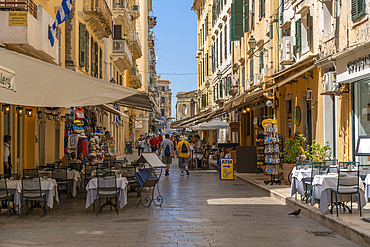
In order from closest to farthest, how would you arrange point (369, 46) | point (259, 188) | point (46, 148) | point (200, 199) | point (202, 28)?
1. point (369, 46)
2. point (200, 199)
3. point (259, 188)
4. point (46, 148)
5. point (202, 28)

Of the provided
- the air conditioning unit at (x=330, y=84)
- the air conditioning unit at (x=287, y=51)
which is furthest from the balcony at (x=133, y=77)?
the air conditioning unit at (x=330, y=84)

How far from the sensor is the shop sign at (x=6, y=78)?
19.1ft

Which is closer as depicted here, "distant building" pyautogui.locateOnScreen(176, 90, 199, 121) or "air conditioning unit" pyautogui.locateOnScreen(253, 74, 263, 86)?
"air conditioning unit" pyautogui.locateOnScreen(253, 74, 263, 86)

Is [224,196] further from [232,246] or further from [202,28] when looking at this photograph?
[202,28]

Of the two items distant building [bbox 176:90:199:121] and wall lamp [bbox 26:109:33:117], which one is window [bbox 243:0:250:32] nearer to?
wall lamp [bbox 26:109:33:117]

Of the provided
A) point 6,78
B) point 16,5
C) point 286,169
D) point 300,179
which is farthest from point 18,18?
point 286,169

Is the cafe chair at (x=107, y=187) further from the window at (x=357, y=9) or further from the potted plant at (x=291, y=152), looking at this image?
the window at (x=357, y=9)

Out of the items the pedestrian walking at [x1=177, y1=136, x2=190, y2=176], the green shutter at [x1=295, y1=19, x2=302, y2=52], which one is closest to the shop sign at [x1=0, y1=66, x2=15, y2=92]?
the green shutter at [x1=295, y1=19, x2=302, y2=52]

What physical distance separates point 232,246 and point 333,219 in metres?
2.39

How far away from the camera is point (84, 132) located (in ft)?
64.2

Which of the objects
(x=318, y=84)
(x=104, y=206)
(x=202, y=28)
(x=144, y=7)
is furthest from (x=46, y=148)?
(x=144, y=7)

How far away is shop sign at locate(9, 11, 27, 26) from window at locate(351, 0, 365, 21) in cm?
867

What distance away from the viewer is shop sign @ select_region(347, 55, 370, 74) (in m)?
11.4

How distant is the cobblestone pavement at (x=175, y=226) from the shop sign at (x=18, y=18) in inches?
185
